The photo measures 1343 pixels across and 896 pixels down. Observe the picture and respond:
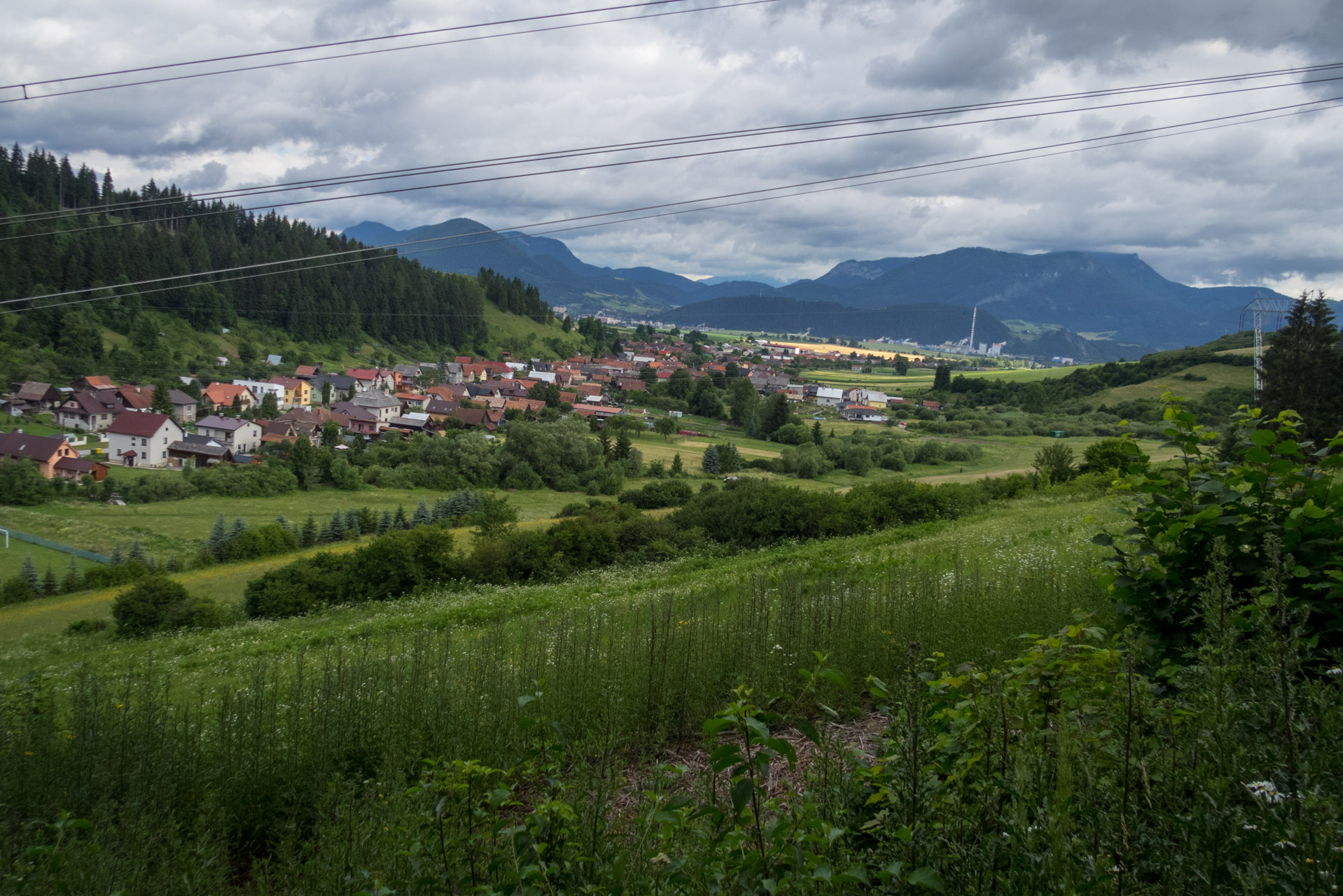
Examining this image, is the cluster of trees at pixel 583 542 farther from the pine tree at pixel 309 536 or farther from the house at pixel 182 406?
the house at pixel 182 406

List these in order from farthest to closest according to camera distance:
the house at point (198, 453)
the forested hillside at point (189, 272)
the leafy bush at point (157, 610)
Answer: the forested hillside at point (189, 272)
the house at point (198, 453)
the leafy bush at point (157, 610)

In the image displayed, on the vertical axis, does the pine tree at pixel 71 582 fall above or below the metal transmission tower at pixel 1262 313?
below

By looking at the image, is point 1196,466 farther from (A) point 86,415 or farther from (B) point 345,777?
(A) point 86,415

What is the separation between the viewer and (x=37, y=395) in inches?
2169

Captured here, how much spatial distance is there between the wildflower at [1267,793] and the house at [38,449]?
57.6 metres

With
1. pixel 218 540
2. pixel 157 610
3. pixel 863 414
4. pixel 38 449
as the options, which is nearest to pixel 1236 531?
pixel 157 610

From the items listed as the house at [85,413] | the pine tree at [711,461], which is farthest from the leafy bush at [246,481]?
the pine tree at [711,461]

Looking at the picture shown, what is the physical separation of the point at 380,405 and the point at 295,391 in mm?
12324

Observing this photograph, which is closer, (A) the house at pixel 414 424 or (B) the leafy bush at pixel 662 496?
(B) the leafy bush at pixel 662 496

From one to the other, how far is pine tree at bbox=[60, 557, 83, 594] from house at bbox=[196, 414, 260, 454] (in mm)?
30924

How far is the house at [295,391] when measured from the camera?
7512 centimetres

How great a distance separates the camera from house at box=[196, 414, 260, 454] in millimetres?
56719

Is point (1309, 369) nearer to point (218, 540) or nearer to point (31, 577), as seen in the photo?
point (218, 540)

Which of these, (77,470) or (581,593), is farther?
(77,470)
